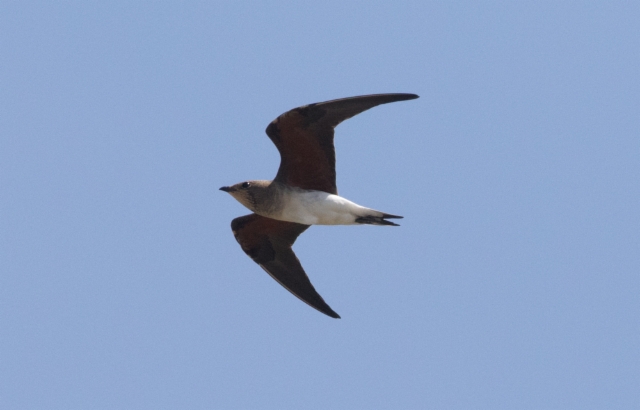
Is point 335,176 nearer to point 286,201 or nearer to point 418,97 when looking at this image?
point 286,201

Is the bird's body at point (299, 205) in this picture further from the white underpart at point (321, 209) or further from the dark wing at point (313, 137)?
the dark wing at point (313, 137)

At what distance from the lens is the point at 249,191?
14.3m

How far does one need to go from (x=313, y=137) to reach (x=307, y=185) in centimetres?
80

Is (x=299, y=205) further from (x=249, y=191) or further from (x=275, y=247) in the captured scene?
(x=275, y=247)

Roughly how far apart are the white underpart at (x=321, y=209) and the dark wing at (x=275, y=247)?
2.80 ft

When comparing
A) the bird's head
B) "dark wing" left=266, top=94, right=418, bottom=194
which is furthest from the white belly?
the bird's head

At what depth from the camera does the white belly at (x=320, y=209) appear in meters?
14.3

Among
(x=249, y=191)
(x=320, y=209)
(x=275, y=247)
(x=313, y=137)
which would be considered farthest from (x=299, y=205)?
(x=275, y=247)

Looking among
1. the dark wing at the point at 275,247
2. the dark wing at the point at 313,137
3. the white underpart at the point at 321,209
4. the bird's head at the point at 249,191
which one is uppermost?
the dark wing at the point at 313,137

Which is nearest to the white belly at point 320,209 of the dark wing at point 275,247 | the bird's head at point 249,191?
the bird's head at point 249,191

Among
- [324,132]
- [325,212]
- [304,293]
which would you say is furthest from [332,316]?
[324,132]

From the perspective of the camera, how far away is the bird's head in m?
14.3

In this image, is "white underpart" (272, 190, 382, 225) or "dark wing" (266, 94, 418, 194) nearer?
"dark wing" (266, 94, 418, 194)

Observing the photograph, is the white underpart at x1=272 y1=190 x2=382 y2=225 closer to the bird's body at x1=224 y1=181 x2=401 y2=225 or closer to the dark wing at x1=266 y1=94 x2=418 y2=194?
the bird's body at x1=224 y1=181 x2=401 y2=225
